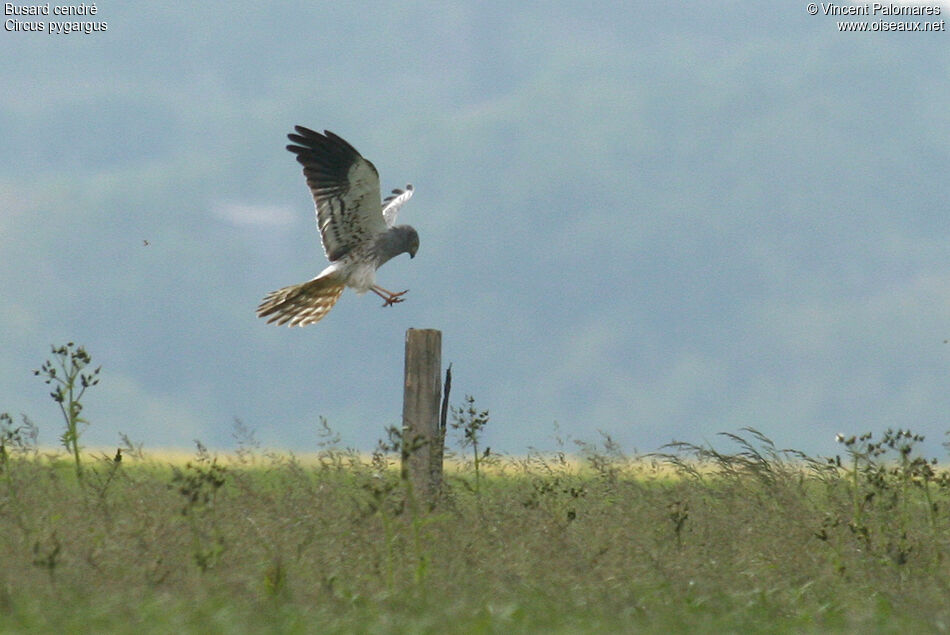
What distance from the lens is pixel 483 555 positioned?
6699 mm

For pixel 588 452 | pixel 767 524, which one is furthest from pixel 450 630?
pixel 588 452

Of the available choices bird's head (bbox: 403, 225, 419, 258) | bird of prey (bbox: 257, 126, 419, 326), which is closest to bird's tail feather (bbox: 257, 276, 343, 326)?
bird of prey (bbox: 257, 126, 419, 326)

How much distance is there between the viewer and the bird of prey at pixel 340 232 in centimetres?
1034

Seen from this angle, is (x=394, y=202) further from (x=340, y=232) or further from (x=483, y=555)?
(x=483, y=555)

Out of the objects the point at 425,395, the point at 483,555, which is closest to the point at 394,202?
the point at 425,395

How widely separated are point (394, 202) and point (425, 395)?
4029 millimetres

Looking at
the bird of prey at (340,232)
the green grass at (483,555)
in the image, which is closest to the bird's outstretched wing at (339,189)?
the bird of prey at (340,232)

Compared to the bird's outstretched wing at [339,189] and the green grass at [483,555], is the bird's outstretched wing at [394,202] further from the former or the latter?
the green grass at [483,555]

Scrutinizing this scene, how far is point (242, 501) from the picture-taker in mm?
8039

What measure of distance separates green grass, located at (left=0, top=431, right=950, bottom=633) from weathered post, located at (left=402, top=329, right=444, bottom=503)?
1.01 feet

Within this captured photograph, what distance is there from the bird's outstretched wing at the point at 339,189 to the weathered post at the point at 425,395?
70.0 inches

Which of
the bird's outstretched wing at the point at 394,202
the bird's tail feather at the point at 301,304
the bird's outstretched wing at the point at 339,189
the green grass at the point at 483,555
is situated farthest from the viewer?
the bird's outstretched wing at the point at 394,202

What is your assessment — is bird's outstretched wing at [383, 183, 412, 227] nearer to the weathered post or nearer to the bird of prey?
the bird of prey

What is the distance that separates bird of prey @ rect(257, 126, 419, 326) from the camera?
10336 mm
